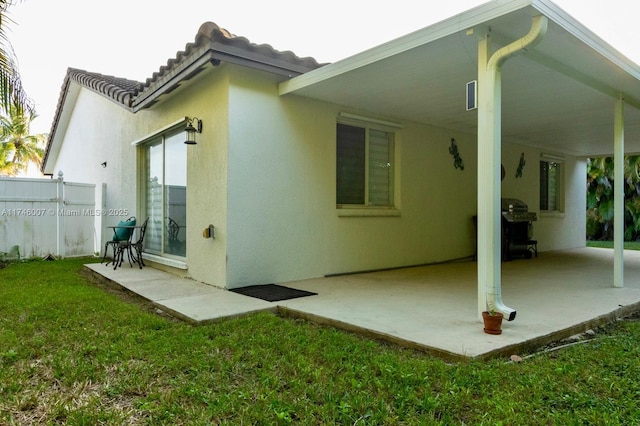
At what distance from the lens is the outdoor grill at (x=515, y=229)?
8.22 m

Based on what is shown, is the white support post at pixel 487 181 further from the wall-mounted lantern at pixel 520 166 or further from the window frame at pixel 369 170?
the wall-mounted lantern at pixel 520 166

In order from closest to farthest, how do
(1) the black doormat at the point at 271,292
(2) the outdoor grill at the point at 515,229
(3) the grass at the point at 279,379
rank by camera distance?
(3) the grass at the point at 279,379
(1) the black doormat at the point at 271,292
(2) the outdoor grill at the point at 515,229

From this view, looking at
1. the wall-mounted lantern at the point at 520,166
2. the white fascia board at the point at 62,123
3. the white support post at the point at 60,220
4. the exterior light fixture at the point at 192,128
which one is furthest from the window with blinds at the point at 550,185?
the white fascia board at the point at 62,123

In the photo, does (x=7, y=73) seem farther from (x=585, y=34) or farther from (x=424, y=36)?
(x=585, y=34)

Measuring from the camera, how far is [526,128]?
7938 millimetres

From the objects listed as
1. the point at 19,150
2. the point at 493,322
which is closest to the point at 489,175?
the point at 493,322

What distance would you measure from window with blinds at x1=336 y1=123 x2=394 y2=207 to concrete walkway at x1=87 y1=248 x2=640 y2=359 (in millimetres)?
1237

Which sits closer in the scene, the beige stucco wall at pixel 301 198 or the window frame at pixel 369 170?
the beige stucco wall at pixel 301 198

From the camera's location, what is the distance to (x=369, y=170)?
265 inches

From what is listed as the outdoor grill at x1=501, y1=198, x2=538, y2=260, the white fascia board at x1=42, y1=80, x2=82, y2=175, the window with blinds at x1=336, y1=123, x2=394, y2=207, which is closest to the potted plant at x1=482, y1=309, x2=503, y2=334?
the window with blinds at x1=336, y1=123, x2=394, y2=207

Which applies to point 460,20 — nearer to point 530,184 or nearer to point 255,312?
point 255,312

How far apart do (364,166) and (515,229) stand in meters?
4.10

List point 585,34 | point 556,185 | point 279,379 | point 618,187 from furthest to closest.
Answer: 1. point 556,185
2. point 618,187
3. point 585,34
4. point 279,379

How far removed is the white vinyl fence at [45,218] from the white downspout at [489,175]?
8928mm
